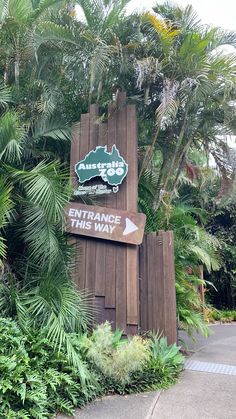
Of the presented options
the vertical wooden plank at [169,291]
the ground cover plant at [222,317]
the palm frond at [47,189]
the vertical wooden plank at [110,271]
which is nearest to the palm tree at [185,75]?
the vertical wooden plank at [110,271]

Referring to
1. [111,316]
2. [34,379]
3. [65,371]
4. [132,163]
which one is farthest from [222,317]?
[34,379]

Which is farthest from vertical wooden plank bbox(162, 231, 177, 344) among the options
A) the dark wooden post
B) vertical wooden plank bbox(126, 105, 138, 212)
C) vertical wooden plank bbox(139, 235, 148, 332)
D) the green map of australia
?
the green map of australia

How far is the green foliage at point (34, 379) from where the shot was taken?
3482 millimetres

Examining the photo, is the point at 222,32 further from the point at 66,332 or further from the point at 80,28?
the point at 66,332

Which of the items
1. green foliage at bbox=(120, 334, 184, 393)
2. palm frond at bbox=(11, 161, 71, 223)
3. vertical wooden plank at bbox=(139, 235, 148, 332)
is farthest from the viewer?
vertical wooden plank at bbox=(139, 235, 148, 332)

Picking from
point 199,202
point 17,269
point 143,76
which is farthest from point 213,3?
point 199,202

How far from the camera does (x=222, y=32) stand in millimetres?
6648

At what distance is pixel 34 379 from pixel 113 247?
2.39 meters

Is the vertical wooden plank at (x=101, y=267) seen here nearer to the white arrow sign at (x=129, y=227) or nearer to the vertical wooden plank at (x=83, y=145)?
the vertical wooden plank at (x=83, y=145)

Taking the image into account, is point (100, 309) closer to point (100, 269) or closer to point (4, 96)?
point (100, 269)

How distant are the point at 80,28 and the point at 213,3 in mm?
2511

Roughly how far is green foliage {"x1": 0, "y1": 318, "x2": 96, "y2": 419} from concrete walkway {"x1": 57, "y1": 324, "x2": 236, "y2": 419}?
0.19 meters

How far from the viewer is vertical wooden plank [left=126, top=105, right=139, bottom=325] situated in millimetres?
5344

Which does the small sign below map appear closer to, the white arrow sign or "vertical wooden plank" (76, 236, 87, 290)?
→ the white arrow sign
